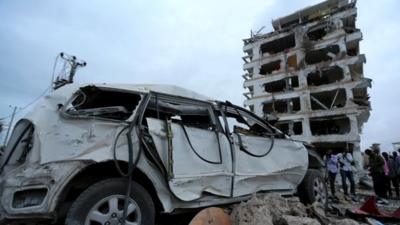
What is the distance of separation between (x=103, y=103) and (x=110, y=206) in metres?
1.43

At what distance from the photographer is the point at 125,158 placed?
3162 mm

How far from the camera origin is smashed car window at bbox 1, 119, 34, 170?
3.08 metres

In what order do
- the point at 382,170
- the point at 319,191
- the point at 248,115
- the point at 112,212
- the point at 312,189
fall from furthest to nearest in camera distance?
the point at 382,170, the point at 319,191, the point at 312,189, the point at 248,115, the point at 112,212

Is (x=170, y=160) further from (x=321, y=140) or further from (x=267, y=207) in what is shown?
(x=321, y=140)

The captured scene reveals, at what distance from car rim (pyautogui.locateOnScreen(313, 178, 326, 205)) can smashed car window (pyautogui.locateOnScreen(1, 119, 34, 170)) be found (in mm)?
4729

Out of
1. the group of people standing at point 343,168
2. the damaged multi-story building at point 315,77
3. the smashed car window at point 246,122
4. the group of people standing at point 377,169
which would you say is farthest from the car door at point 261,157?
the damaged multi-story building at point 315,77

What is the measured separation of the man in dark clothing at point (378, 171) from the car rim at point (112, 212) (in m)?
9.17

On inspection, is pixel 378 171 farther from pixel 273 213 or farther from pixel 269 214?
pixel 269 214

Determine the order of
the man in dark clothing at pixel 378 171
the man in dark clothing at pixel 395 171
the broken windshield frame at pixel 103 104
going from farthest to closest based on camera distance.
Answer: the man in dark clothing at pixel 395 171, the man in dark clothing at pixel 378 171, the broken windshield frame at pixel 103 104

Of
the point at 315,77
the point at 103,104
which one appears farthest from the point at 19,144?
the point at 315,77

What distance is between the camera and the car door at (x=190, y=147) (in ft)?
11.4

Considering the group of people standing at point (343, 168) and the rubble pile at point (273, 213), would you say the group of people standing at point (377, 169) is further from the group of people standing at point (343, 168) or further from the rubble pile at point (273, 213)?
the rubble pile at point (273, 213)

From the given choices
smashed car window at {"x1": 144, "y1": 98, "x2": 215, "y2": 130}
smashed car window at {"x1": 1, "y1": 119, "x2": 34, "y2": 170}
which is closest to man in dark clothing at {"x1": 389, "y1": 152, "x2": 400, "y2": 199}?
smashed car window at {"x1": 144, "y1": 98, "x2": 215, "y2": 130}

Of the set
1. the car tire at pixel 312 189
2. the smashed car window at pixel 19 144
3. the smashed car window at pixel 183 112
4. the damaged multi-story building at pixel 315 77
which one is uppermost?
the damaged multi-story building at pixel 315 77
